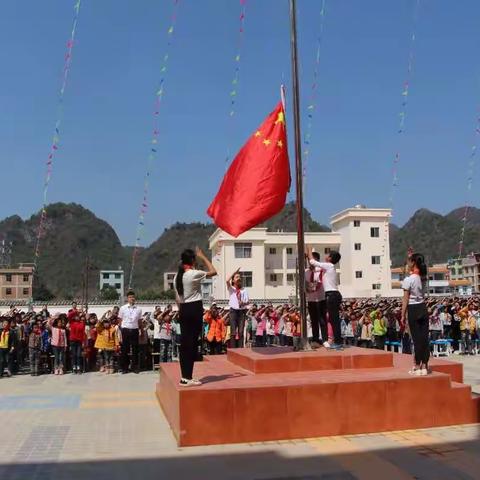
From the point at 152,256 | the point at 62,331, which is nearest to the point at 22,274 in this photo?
the point at 152,256

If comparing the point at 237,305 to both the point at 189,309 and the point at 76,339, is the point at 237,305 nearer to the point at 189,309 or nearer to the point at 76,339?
the point at 76,339

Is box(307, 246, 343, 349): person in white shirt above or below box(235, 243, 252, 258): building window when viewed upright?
below

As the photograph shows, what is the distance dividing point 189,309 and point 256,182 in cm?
251

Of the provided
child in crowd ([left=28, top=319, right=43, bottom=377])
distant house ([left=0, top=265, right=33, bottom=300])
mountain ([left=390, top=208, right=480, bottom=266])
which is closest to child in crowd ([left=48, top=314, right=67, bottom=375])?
child in crowd ([left=28, top=319, right=43, bottom=377])

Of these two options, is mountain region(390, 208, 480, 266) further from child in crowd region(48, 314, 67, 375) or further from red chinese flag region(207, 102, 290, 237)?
red chinese flag region(207, 102, 290, 237)

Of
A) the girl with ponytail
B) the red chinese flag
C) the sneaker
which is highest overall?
the red chinese flag

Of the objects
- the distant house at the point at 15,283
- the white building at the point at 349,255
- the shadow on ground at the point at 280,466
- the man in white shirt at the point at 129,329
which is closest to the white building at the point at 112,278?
the distant house at the point at 15,283

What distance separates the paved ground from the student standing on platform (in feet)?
2.74

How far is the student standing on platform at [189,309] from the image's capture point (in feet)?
22.7

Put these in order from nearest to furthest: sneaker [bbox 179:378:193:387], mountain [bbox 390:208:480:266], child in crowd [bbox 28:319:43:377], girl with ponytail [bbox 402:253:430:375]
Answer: sneaker [bbox 179:378:193:387] → girl with ponytail [bbox 402:253:430:375] → child in crowd [bbox 28:319:43:377] → mountain [bbox 390:208:480:266]

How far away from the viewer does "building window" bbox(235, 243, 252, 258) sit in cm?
6228

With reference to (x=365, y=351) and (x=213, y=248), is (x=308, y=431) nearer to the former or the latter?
(x=365, y=351)

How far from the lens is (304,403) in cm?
671

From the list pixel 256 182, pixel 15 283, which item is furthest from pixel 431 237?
pixel 256 182
